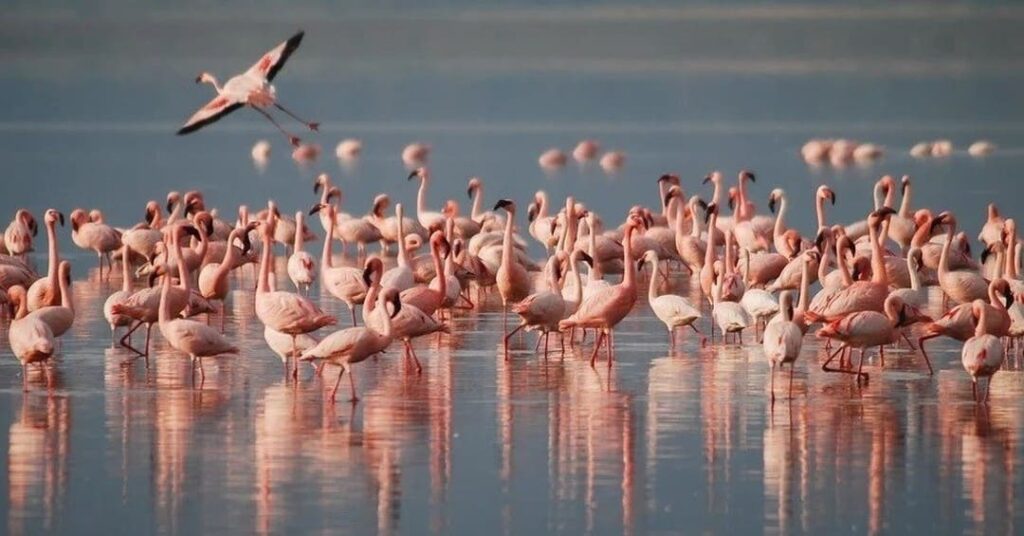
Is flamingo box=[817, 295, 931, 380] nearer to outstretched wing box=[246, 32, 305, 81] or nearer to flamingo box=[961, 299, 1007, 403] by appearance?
flamingo box=[961, 299, 1007, 403]

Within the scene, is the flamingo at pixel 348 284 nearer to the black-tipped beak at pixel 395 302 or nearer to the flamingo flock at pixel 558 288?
the flamingo flock at pixel 558 288

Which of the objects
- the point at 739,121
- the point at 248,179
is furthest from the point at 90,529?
the point at 739,121

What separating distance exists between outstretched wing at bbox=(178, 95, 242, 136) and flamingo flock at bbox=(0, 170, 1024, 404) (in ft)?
2.42

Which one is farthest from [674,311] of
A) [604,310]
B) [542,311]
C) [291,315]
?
[291,315]

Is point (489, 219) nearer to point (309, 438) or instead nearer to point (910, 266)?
point (910, 266)

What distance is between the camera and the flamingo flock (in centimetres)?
1315


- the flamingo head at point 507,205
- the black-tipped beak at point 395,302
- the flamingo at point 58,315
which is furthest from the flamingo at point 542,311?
the flamingo at point 58,315

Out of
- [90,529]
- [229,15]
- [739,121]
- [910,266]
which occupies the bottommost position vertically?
[90,529]

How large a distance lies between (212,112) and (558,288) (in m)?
3.03

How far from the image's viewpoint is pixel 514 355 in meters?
14.6

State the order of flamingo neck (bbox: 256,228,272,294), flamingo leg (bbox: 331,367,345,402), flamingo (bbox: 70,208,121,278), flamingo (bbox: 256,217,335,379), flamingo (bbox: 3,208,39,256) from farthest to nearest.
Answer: flamingo (bbox: 70,208,121,278), flamingo (bbox: 3,208,39,256), flamingo neck (bbox: 256,228,272,294), flamingo (bbox: 256,217,335,379), flamingo leg (bbox: 331,367,345,402)

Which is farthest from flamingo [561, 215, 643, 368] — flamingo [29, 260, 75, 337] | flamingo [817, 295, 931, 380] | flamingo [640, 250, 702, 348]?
flamingo [29, 260, 75, 337]

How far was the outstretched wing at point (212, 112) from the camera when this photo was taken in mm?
16297

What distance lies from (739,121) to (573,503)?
51.4 m
